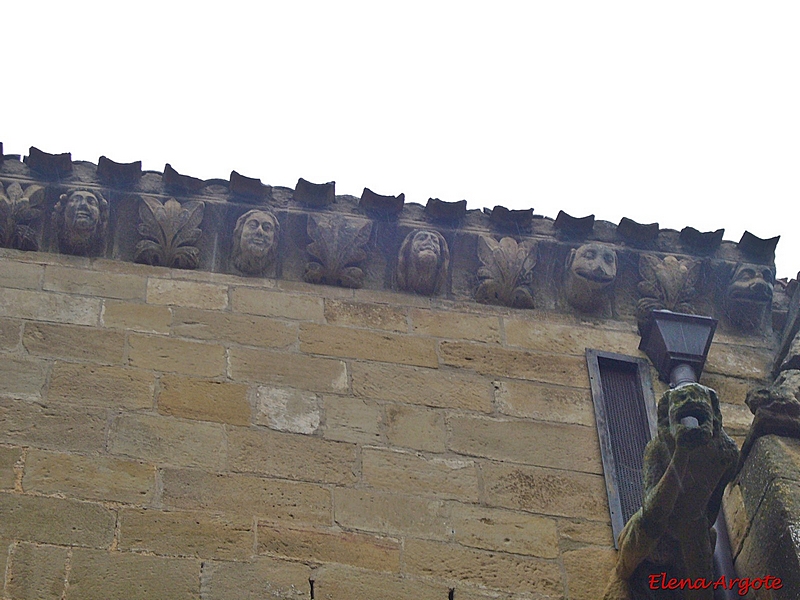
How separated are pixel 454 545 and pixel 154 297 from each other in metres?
2.14

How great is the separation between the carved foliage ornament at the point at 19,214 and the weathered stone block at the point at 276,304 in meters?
1.14

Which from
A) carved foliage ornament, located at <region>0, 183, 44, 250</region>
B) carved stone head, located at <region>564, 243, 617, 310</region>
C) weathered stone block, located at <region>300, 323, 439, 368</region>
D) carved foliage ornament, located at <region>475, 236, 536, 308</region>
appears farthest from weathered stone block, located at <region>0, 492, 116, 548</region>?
carved stone head, located at <region>564, 243, 617, 310</region>

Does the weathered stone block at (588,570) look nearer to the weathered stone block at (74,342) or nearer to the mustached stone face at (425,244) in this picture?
the mustached stone face at (425,244)

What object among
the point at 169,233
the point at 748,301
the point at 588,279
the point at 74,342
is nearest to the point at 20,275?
the point at 74,342

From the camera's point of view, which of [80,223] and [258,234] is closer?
[80,223]

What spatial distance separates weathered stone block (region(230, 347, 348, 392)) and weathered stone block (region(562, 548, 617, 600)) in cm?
140

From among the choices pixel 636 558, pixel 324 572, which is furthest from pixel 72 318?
pixel 636 558

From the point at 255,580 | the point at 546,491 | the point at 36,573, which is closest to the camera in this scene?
the point at 36,573

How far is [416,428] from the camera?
657cm

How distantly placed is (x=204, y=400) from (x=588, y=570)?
1.94m

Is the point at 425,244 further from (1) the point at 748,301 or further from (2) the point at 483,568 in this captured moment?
(2) the point at 483,568

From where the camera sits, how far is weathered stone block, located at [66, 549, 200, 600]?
18.2 feet
